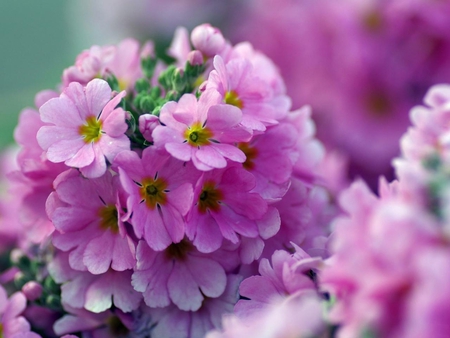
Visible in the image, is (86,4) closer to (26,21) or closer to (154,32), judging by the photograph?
(154,32)

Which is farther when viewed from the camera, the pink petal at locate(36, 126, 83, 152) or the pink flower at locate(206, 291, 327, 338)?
the pink petal at locate(36, 126, 83, 152)

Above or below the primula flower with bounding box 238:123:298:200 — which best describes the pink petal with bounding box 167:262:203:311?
below

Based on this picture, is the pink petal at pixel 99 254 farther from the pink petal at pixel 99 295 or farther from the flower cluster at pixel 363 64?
the flower cluster at pixel 363 64

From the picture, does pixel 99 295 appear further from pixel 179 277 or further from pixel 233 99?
pixel 233 99

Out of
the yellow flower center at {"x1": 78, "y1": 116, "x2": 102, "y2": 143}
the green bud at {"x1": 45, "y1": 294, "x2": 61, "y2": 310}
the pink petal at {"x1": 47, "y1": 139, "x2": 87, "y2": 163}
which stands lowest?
the green bud at {"x1": 45, "y1": 294, "x2": 61, "y2": 310}

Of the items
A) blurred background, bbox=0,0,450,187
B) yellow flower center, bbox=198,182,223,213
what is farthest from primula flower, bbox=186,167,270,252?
blurred background, bbox=0,0,450,187

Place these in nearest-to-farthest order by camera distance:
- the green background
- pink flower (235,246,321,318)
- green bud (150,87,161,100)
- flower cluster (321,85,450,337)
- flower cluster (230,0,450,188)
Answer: flower cluster (321,85,450,337)
pink flower (235,246,321,318)
green bud (150,87,161,100)
flower cluster (230,0,450,188)
the green background

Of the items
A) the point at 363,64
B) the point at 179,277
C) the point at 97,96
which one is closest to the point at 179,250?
the point at 179,277

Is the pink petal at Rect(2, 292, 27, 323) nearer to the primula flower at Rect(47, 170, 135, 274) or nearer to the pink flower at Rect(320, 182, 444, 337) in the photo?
the primula flower at Rect(47, 170, 135, 274)
